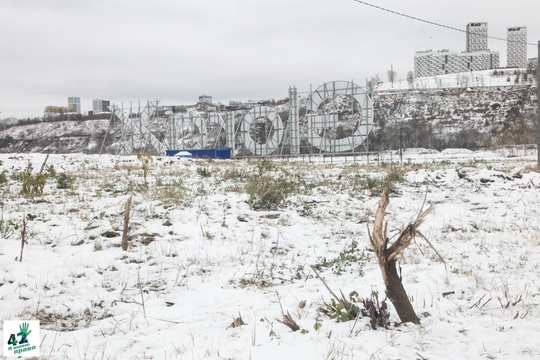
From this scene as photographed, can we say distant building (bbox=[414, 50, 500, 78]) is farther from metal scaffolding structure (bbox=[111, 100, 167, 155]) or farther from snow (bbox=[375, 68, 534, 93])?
metal scaffolding structure (bbox=[111, 100, 167, 155])

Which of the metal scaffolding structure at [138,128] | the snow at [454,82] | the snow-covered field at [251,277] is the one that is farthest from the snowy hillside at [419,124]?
the snow-covered field at [251,277]

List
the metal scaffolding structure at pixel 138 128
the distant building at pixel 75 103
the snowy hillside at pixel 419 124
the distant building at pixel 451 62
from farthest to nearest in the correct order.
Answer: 1. the distant building at pixel 451 62
2. the distant building at pixel 75 103
3. the snowy hillside at pixel 419 124
4. the metal scaffolding structure at pixel 138 128

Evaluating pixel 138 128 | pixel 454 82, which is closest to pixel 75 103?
pixel 138 128

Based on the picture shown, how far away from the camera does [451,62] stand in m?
192

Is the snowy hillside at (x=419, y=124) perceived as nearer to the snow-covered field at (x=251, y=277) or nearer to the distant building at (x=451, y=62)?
the snow-covered field at (x=251, y=277)

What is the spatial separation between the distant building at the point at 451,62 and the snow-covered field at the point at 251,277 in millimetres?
200415

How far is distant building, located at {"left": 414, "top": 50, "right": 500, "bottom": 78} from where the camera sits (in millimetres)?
187125

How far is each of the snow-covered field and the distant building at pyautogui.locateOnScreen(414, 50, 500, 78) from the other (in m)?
200

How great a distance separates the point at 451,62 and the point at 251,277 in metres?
213

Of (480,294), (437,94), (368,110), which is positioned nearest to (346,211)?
(480,294)

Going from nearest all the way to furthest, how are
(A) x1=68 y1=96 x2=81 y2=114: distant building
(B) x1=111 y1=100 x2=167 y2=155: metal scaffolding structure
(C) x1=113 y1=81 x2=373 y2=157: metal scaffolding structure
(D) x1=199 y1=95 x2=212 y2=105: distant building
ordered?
(C) x1=113 y1=81 x2=373 y2=157: metal scaffolding structure < (B) x1=111 y1=100 x2=167 y2=155: metal scaffolding structure < (D) x1=199 y1=95 x2=212 y2=105: distant building < (A) x1=68 y1=96 x2=81 y2=114: distant building

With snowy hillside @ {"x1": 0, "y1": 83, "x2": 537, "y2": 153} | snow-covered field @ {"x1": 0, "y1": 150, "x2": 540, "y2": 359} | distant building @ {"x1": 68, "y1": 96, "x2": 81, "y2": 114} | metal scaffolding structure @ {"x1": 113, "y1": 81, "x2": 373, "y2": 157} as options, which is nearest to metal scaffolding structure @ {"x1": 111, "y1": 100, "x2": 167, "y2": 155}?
metal scaffolding structure @ {"x1": 113, "y1": 81, "x2": 373, "y2": 157}

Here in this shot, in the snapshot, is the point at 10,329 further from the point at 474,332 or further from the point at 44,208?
the point at 44,208

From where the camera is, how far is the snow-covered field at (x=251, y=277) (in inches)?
115
